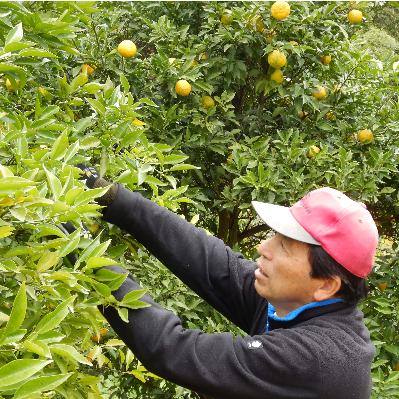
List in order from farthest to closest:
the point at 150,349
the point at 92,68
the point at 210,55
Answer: the point at 210,55 → the point at 92,68 → the point at 150,349

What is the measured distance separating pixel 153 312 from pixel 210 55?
188 cm

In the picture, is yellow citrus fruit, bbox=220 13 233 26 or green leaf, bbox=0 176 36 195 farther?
yellow citrus fruit, bbox=220 13 233 26

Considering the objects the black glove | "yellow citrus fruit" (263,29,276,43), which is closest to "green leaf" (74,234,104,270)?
the black glove

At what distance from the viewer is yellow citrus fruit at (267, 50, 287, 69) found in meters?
2.90

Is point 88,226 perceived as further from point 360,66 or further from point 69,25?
point 360,66

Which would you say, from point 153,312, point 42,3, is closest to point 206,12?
point 42,3

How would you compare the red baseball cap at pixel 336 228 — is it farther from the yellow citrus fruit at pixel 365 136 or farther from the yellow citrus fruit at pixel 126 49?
A: the yellow citrus fruit at pixel 365 136

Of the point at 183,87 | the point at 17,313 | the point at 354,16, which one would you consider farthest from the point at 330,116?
the point at 17,313

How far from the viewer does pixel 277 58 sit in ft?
9.53

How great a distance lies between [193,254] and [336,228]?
0.52m

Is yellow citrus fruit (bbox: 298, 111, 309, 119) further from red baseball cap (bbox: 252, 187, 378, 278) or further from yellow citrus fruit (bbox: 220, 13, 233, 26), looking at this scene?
red baseball cap (bbox: 252, 187, 378, 278)

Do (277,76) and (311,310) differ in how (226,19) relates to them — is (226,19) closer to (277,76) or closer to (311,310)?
(277,76)

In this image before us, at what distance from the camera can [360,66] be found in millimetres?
3230

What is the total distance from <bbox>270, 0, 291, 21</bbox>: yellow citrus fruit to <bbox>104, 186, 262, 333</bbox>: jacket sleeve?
1324 mm
